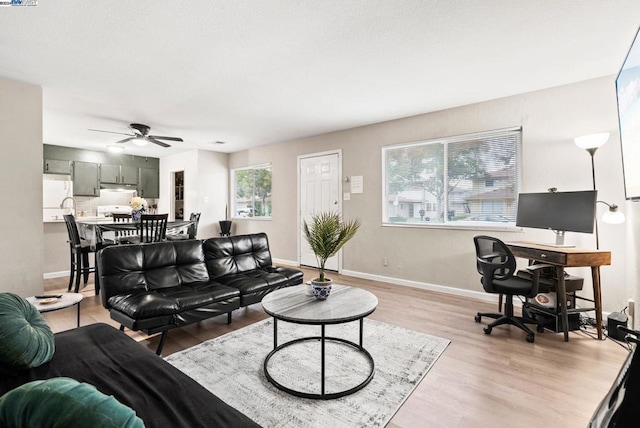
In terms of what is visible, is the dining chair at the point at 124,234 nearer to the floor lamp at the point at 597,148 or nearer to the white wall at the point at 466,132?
Answer: the white wall at the point at 466,132

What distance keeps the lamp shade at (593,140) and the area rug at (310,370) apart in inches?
91.7

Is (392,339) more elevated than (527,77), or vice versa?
(527,77)

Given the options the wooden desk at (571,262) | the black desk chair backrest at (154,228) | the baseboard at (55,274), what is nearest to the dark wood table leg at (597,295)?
the wooden desk at (571,262)

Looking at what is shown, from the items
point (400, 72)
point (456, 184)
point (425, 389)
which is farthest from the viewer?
point (456, 184)

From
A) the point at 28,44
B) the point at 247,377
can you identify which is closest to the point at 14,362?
the point at 247,377

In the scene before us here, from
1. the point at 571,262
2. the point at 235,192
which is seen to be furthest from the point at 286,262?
the point at 571,262

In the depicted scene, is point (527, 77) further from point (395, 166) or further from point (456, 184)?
point (395, 166)

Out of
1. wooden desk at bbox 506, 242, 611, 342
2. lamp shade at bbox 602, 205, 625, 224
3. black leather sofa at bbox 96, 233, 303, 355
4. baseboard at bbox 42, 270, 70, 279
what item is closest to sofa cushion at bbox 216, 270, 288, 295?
black leather sofa at bbox 96, 233, 303, 355

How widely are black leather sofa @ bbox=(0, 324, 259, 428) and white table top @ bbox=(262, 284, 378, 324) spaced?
713mm

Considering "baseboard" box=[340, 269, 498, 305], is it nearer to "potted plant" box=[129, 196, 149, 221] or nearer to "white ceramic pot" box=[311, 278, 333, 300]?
"white ceramic pot" box=[311, 278, 333, 300]

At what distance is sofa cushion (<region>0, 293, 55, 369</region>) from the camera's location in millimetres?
1225

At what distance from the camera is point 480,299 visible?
3764 millimetres

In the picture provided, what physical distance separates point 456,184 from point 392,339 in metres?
2.40

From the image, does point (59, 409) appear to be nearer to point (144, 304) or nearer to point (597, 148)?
point (144, 304)
